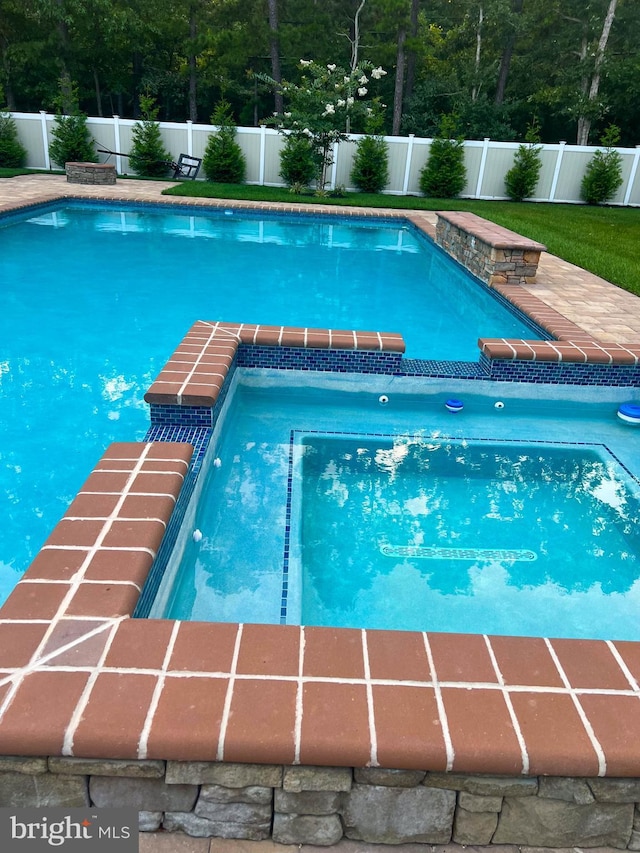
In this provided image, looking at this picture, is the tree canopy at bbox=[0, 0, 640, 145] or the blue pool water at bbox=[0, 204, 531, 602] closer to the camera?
the blue pool water at bbox=[0, 204, 531, 602]

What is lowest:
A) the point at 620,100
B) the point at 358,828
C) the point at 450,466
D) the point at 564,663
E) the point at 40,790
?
the point at 450,466

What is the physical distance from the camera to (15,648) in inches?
73.4

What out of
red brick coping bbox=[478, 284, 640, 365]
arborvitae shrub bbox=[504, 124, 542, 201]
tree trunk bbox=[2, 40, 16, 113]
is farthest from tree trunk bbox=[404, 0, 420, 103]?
red brick coping bbox=[478, 284, 640, 365]

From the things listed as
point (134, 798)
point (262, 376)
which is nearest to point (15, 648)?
point (134, 798)

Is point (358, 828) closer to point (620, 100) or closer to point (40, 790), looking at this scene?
point (40, 790)

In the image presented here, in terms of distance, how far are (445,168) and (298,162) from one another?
388 centimetres

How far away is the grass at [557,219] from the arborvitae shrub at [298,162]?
1.40ft

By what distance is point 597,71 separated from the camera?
20.5m

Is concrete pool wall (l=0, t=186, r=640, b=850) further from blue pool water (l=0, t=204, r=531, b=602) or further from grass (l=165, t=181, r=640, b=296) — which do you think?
grass (l=165, t=181, r=640, b=296)

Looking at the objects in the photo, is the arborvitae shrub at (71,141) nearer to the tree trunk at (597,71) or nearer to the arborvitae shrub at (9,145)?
the arborvitae shrub at (9,145)

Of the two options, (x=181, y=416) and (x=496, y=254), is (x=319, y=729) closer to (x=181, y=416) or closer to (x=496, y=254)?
(x=181, y=416)

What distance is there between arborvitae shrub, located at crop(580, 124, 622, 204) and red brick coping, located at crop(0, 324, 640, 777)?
17902 mm

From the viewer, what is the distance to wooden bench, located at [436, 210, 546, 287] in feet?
26.1

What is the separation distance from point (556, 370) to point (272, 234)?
25.4 ft
